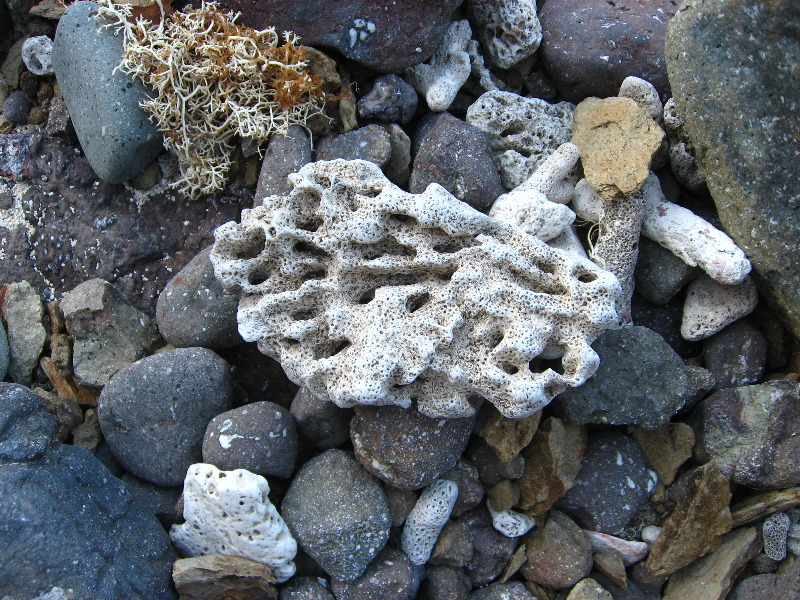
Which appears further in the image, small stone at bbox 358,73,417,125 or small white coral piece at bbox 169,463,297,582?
small stone at bbox 358,73,417,125

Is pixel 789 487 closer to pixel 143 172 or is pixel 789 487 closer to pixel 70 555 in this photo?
pixel 70 555

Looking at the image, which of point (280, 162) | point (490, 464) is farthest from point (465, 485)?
point (280, 162)

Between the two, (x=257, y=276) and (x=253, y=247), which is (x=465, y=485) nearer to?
(x=257, y=276)

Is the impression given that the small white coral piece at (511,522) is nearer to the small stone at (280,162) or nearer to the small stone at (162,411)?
the small stone at (162,411)

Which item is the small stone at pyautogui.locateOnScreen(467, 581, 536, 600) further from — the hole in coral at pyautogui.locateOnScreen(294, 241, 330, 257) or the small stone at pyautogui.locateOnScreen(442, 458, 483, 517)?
the hole in coral at pyautogui.locateOnScreen(294, 241, 330, 257)

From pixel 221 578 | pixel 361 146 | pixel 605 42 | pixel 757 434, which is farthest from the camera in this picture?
pixel 605 42

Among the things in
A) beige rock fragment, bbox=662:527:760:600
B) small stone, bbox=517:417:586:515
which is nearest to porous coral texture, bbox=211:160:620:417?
small stone, bbox=517:417:586:515

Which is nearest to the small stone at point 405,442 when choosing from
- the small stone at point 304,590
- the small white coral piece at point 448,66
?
the small stone at point 304,590
